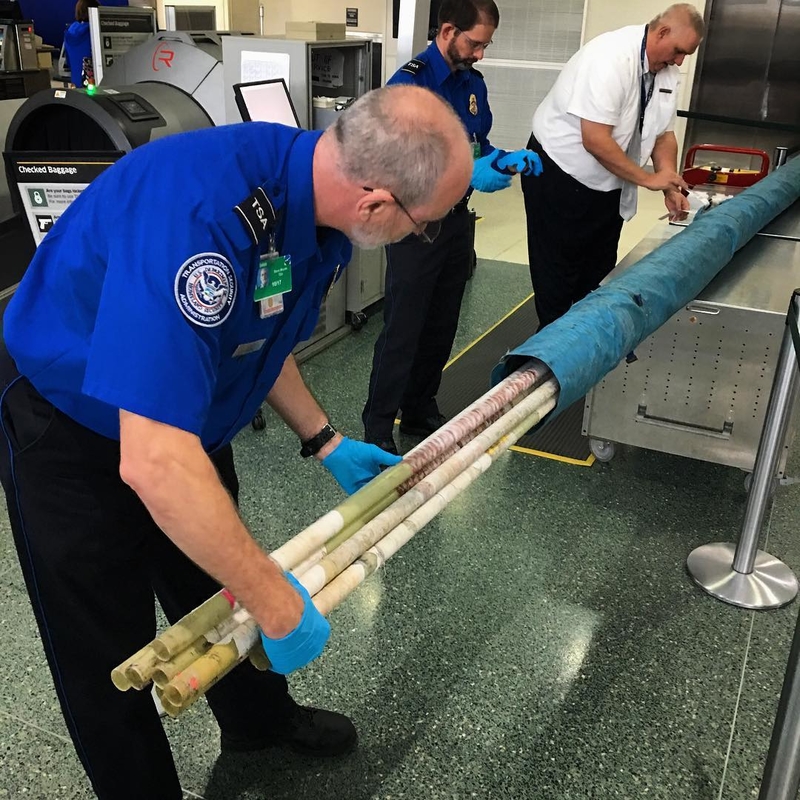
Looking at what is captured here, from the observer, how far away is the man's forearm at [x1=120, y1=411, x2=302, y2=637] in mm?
905

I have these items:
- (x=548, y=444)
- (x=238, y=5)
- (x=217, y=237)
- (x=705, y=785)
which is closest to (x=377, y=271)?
(x=548, y=444)

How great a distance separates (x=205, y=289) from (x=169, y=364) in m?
0.10

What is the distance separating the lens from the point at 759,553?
250 cm

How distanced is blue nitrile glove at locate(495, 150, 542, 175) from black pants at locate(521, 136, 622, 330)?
1.04ft

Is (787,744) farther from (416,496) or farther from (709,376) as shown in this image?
(709,376)

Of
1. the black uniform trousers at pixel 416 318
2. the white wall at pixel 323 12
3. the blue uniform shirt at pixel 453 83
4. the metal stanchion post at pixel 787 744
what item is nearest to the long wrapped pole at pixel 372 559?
the metal stanchion post at pixel 787 744

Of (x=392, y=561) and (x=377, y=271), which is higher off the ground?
(x=377, y=271)

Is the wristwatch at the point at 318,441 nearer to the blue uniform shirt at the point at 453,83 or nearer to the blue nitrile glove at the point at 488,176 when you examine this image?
the blue uniform shirt at the point at 453,83

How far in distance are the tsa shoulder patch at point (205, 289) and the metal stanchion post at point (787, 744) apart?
3.12ft

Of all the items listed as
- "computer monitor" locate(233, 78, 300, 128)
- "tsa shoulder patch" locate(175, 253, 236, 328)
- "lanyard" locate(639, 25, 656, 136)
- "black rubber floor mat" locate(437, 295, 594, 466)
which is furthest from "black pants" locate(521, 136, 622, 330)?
"tsa shoulder patch" locate(175, 253, 236, 328)

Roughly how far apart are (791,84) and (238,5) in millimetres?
6208

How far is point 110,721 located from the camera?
137 cm

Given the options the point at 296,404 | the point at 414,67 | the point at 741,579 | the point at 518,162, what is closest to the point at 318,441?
the point at 296,404

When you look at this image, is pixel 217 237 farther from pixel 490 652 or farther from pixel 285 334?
pixel 490 652
